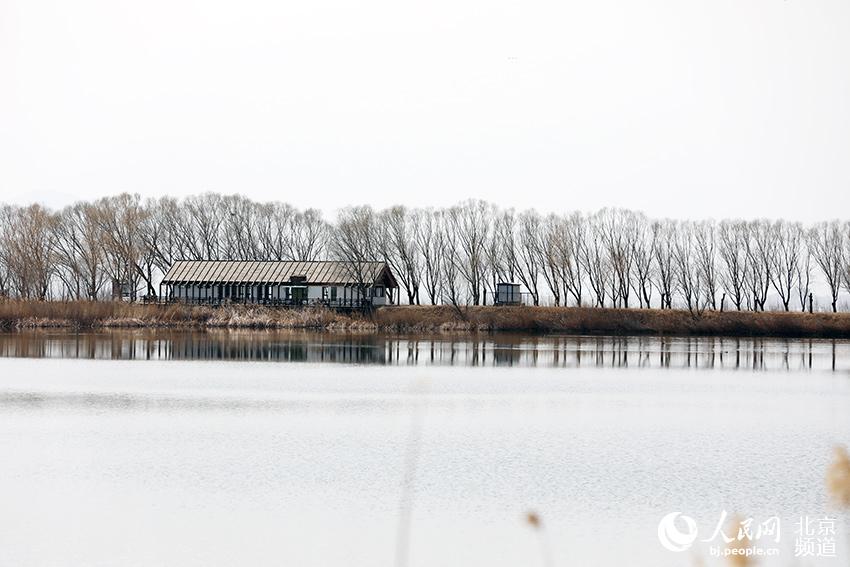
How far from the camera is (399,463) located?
2142 centimetres

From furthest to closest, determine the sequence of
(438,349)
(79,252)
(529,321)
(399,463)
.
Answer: (79,252) → (529,321) → (438,349) → (399,463)

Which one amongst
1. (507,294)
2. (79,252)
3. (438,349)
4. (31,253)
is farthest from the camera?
(79,252)

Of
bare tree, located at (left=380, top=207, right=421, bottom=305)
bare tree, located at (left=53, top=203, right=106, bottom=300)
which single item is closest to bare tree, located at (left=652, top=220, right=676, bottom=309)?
bare tree, located at (left=380, top=207, right=421, bottom=305)

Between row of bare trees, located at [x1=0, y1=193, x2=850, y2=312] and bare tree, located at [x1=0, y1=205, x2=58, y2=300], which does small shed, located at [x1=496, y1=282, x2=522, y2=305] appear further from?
bare tree, located at [x1=0, y1=205, x2=58, y2=300]

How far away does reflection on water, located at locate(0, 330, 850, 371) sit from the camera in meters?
50.0

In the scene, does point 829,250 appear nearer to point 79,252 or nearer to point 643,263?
point 643,263

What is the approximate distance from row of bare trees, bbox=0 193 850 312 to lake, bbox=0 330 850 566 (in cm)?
5245

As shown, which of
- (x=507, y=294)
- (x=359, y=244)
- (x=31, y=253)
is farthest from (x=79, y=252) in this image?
(x=507, y=294)

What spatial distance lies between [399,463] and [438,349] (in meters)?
38.6

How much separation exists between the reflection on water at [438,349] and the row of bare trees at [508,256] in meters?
18.9

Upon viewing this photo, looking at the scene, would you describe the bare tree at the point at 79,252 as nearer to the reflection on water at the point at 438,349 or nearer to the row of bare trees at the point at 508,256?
the row of bare trees at the point at 508,256

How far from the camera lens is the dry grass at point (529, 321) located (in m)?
84.2

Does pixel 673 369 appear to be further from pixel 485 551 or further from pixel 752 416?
→ pixel 485 551

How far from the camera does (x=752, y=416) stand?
3022cm
